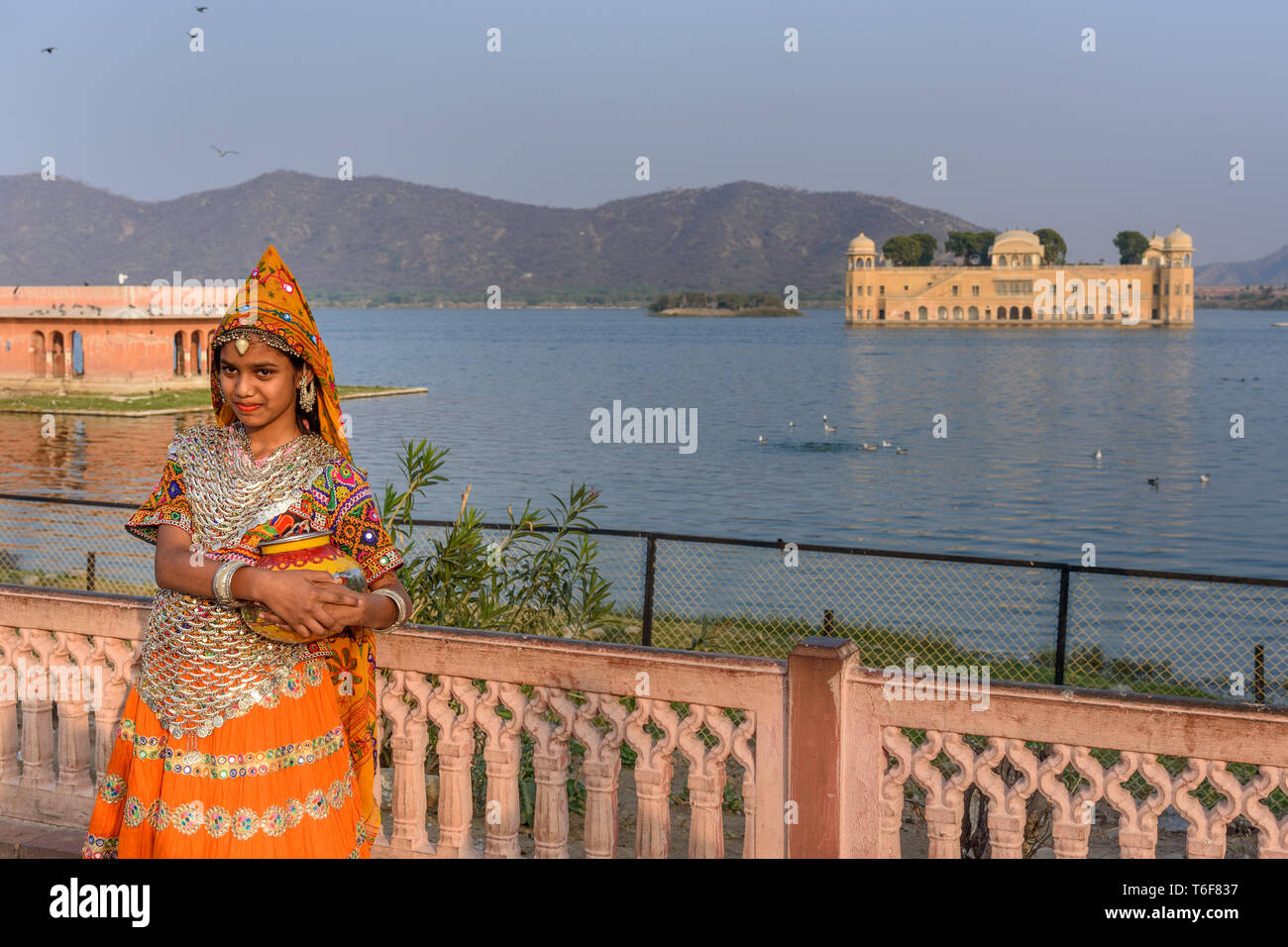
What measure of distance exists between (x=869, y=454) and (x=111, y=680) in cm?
4369

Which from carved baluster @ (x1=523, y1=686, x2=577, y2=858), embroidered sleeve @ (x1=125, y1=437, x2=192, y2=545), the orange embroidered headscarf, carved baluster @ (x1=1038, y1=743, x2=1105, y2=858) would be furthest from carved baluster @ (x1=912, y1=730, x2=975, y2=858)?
embroidered sleeve @ (x1=125, y1=437, x2=192, y2=545)

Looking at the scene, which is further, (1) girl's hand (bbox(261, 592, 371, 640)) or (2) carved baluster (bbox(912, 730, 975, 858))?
(2) carved baluster (bbox(912, 730, 975, 858))

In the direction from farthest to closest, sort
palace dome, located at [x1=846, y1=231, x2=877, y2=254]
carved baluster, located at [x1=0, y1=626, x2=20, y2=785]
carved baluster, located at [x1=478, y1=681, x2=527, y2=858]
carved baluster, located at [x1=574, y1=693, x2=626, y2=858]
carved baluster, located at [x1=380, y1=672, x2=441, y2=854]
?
1. palace dome, located at [x1=846, y1=231, x2=877, y2=254]
2. carved baluster, located at [x1=0, y1=626, x2=20, y2=785]
3. carved baluster, located at [x1=380, y1=672, x2=441, y2=854]
4. carved baluster, located at [x1=478, y1=681, x2=527, y2=858]
5. carved baluster, located at [x1=574, y1=693, x2=626, y2=858]

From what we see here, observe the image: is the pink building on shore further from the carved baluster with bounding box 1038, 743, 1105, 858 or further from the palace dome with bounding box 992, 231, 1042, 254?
the palace dome with bounding box 992, 231, 1042, 254

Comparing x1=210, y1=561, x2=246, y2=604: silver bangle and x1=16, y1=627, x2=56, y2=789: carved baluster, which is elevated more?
x1=210, y1=561, x2=246, y2=604: silver bangle

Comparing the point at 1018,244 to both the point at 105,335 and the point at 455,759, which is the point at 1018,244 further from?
the point at 455,759

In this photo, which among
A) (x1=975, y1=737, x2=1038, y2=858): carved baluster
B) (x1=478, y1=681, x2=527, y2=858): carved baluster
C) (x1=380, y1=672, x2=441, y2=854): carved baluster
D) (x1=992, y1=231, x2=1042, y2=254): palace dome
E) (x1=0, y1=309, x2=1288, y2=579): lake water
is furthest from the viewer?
(x1=992, y1=231, x2=1042, y2=254): palace dome

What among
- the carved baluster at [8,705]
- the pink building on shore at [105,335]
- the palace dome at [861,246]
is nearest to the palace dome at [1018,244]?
the palace dome at [861,246]

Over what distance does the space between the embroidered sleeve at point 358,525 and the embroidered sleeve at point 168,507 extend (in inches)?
14.1

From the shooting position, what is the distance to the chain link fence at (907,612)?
12930mm

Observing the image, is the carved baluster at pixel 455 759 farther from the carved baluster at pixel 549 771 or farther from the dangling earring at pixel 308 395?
the dangling earring at pixel 308 395

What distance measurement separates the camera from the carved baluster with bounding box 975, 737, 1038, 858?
11.7 ft

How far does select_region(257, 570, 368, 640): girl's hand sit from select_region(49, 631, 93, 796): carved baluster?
6.40 ft

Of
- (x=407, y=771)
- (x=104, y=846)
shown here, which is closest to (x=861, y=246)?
(x=407, y=771)
